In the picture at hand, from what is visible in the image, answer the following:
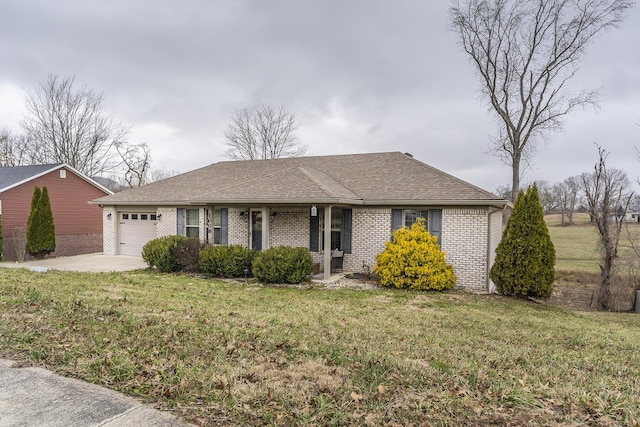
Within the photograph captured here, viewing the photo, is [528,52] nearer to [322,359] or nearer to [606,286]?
[606,286]

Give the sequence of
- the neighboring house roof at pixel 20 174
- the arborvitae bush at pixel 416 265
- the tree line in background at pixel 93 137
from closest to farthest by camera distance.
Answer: the arborvitae bush at pixel 416 265
the neighboring house roof at pixel 20 174
the tree line in background at pixel 93 137

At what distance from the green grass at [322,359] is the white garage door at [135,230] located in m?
9.33

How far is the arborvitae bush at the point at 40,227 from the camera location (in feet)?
55.4

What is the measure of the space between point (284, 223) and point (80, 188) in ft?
43.0

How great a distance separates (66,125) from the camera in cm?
2900

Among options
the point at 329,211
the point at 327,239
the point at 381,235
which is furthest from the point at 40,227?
the point at 381,235

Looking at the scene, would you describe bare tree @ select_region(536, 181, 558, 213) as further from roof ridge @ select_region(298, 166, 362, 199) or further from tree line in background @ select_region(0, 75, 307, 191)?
roof ridge @ select_region(298, 166, 362, 199)

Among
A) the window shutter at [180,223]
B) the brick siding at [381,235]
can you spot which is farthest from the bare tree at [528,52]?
the window shutter at [180,223]

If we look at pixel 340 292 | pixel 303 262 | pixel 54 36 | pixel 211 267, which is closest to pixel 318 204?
pixel 303 262

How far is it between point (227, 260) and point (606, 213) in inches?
527

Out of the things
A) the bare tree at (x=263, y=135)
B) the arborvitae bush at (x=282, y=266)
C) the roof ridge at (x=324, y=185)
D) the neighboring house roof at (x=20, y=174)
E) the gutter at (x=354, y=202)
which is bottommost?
the arborvitae bush at (x=282, y=266)

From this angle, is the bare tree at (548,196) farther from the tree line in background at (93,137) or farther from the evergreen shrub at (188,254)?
the evergreen shrub at (188,254)

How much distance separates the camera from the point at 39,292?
6.93 m

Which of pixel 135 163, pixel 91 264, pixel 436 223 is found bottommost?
pixel 91 264
